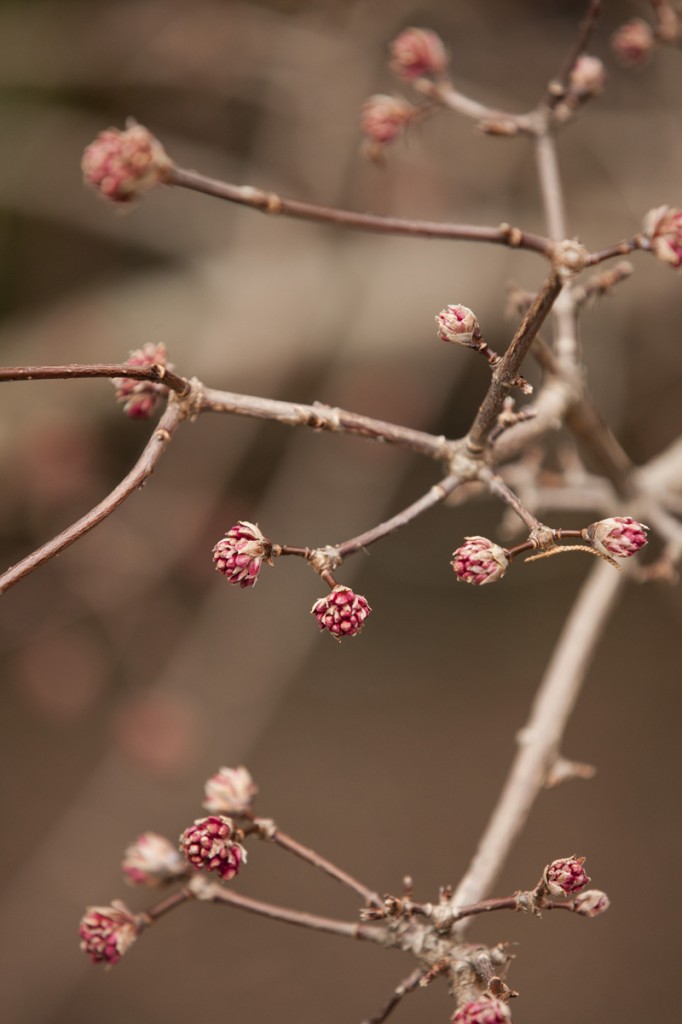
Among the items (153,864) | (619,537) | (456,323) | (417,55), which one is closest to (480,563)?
(619,537)

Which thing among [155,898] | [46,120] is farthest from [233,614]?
[46,120]

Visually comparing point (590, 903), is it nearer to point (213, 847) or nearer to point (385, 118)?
point (213, 847)

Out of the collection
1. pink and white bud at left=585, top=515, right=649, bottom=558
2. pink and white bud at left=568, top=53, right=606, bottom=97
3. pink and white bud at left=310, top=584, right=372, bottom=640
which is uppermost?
pink and white bud at left=568, top=53, right=606, bottom=97

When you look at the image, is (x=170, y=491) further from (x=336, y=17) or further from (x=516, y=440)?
(x=516, y=440)

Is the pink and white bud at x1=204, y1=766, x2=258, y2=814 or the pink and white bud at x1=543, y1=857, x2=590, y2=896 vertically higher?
the pink and white bud at x1=543, y1=857, x2=590, y2=896

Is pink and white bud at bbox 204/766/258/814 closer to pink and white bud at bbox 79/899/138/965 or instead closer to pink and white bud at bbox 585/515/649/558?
pink and white bud at bbox 79/899/138/965

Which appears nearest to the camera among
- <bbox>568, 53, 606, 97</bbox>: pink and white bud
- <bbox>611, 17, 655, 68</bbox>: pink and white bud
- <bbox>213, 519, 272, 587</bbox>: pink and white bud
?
<bbox>213, 519, 272, 587</bbox>: pink and white bud

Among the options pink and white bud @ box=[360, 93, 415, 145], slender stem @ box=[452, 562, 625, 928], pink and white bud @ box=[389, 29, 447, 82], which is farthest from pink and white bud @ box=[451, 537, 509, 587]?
pink and white bud @ box=[389, 29, 447, 82]
